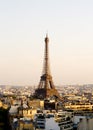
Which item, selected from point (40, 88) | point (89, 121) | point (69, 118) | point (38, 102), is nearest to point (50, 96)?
point (40, 88)

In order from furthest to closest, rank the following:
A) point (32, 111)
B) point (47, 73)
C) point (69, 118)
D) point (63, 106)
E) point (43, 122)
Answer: point (47, 73), point (63, 106), point (32, 111), point (69, 118), point (43, 122)

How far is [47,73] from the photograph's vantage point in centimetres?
8544

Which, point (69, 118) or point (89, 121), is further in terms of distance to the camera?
point (69, 118)

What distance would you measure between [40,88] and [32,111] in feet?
102

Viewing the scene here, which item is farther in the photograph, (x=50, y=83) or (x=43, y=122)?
(x=50, y=83)

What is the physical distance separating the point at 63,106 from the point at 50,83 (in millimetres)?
12203

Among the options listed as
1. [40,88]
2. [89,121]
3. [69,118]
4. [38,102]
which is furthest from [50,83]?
[89,121]

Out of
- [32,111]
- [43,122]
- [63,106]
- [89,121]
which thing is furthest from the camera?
[63,106]

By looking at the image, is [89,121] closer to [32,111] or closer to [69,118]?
[69,118]

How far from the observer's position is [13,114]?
57.9m

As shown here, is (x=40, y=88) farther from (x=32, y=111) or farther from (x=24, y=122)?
(x=24, y=122)

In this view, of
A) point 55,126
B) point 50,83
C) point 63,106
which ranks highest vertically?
point 50,83

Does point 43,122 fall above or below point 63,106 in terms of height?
below

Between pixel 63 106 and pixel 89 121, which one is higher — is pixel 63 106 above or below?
above
